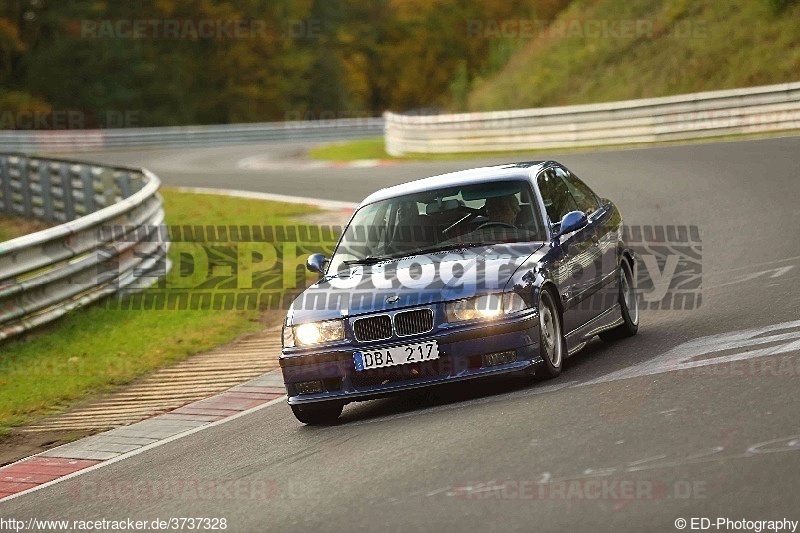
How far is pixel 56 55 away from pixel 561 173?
2568 inches

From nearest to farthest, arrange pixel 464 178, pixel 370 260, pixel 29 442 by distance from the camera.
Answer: pixel 370 260 → pixel 29 442 → pixel 464 178

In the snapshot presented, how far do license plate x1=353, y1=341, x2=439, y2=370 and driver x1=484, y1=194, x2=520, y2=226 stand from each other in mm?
1546

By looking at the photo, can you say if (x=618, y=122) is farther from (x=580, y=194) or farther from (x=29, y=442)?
(x=29, y=442)

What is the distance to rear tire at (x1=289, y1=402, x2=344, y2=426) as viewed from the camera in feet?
29.1

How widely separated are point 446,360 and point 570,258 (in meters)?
1.64

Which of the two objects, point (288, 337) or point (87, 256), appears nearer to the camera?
point (288, 337)

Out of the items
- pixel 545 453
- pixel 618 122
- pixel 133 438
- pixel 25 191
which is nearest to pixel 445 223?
pixel 133 438

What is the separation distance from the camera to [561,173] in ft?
35.6

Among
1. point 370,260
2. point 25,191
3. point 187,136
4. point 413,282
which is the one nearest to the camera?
point 413,282

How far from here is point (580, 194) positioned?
1093 cm

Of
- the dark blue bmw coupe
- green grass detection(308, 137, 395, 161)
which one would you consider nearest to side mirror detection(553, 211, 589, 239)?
the dark blue bmw coupe

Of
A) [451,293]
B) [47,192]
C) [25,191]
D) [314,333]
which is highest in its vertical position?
[451,293]

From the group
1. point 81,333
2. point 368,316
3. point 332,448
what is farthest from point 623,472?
point 81,333

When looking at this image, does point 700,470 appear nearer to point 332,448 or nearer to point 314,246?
point 332,448
